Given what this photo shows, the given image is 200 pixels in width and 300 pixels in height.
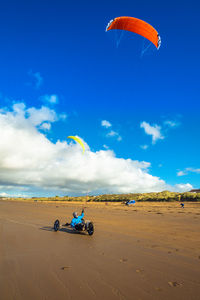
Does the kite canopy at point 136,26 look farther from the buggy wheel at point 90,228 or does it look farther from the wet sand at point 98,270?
the wet sand at point 98,270

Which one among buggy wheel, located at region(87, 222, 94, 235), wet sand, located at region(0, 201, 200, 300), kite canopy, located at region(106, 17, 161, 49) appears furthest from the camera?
kite canopy, located at region(106, 17, 161, 49)

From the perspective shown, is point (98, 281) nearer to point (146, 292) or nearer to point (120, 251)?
point (146, 292)

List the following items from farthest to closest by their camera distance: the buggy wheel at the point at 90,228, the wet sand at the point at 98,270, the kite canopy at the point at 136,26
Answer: the kite canopy at the point at 136,26 < the buggy wheel at the point at 90,228 < the wet sand at the point at 98,270

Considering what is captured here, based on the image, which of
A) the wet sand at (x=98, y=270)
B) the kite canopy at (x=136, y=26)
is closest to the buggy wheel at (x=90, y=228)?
the wet sand at (x=98, y=270)

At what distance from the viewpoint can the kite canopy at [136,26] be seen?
41.9 feet

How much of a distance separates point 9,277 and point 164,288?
10.9 ft

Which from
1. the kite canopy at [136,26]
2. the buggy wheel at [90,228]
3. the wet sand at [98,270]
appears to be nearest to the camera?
the wet sand at [98,270]

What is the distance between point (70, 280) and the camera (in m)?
4.40

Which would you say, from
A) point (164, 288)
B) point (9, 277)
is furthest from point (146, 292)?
point (9, 277)

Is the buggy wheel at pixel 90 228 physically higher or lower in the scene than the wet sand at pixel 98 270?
higher

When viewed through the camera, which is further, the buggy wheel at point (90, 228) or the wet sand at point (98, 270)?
the buggy wheel at point (90, 228)

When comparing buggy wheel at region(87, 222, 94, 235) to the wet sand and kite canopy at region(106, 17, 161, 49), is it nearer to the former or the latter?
the wet sand

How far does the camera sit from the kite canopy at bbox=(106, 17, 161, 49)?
12.8 meters

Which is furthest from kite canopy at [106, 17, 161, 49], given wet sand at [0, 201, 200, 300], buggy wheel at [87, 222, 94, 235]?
wet sand at [0, 201, 200, 300]
